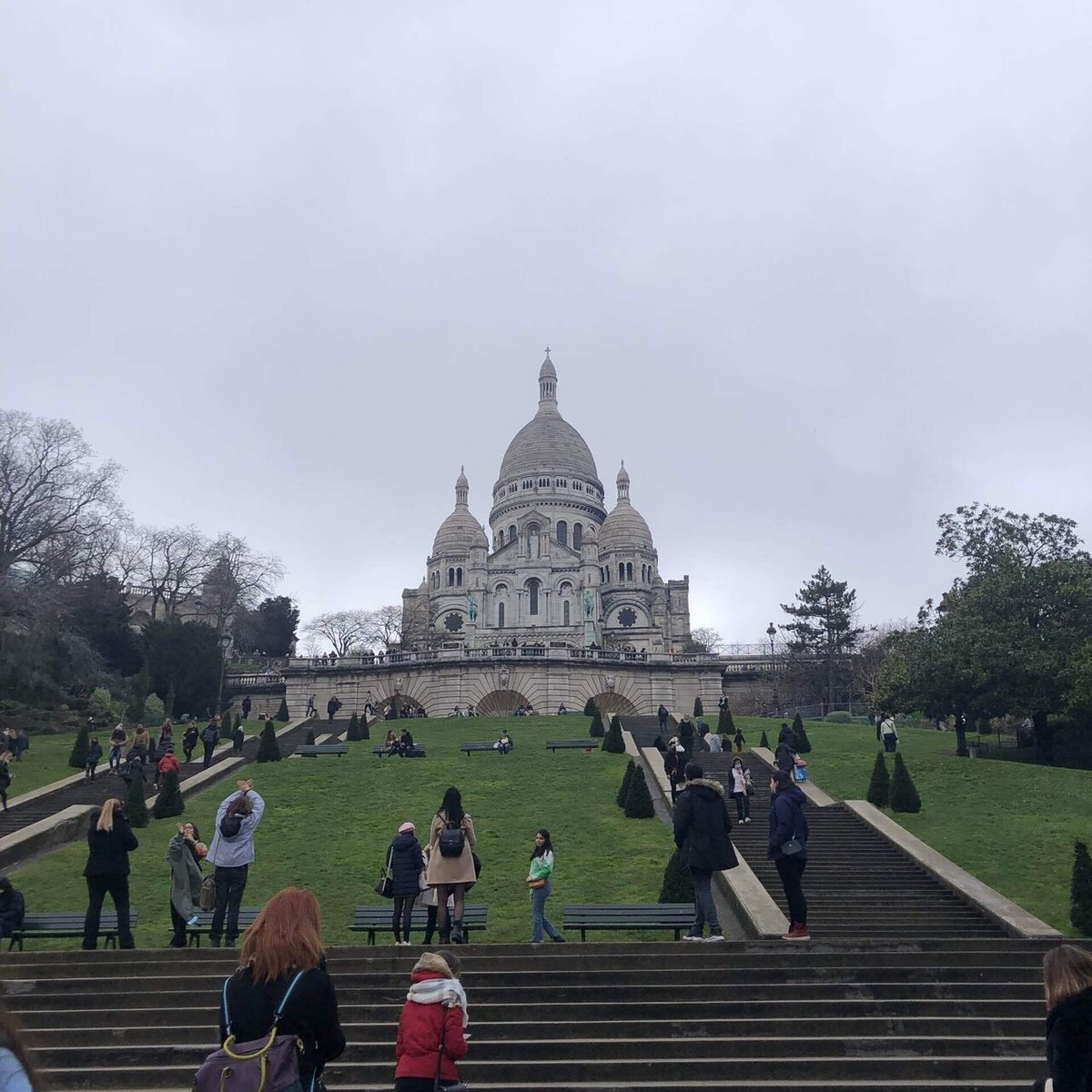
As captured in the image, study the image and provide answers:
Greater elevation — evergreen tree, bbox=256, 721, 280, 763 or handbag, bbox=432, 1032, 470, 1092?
evergreen tree, bbox=256, 721, 280, 763

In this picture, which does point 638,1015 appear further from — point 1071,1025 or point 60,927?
point 60,927

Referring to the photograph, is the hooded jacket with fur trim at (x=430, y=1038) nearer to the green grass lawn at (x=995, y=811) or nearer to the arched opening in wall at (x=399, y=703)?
the green grass lawn at (x=995, y=811)

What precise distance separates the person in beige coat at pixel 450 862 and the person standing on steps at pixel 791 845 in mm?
3516

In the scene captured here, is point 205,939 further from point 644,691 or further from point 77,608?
point 644,691

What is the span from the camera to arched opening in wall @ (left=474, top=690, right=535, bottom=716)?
55906mm

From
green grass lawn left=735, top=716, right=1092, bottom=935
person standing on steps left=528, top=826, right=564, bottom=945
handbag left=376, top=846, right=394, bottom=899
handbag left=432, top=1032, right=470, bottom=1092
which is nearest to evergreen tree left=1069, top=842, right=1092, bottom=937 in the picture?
green grass lawn left=735, top=716, right=1092, bottom=935

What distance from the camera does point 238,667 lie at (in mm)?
69500

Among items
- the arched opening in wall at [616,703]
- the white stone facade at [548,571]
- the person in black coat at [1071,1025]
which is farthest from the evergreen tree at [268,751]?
the white stone facade at [548,571]

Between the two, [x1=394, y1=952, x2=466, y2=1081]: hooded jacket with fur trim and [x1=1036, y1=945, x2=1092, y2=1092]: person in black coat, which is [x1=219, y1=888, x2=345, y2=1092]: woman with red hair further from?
[x1=1036, y1=945, x2=1092, y2=1092]: person in black coat

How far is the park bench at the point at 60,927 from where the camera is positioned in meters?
13.6

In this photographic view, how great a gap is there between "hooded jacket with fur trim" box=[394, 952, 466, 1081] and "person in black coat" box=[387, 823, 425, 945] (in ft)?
20.7

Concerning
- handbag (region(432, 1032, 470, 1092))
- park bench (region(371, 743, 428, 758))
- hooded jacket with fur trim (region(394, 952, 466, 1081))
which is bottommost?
handbag (region(432, 1032, 470, 1092))

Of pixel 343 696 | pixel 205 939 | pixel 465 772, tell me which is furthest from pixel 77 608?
pixel 205 939

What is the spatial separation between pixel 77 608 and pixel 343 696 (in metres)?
14.9
